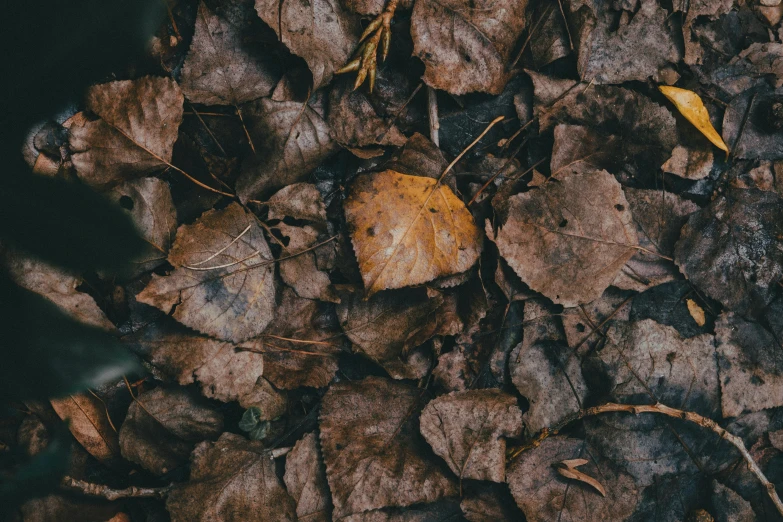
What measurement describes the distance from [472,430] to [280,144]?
155 centimetres

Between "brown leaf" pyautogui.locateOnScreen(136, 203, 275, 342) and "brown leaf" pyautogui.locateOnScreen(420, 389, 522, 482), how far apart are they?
897 millimetres

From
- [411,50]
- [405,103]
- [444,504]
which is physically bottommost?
[444,504]

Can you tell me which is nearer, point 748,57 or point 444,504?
point 444,504

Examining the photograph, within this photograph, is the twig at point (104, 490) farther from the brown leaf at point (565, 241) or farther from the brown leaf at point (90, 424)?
the brown leaf at point (565, 241)

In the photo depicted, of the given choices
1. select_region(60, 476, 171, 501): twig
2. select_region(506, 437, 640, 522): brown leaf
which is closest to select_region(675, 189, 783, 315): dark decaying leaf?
select_region(506, 437, 640, 522): brown leaf

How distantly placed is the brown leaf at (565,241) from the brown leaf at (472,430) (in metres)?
0.58

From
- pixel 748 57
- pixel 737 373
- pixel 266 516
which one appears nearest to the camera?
pixel 266 516

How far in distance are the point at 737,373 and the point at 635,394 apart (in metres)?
0.52

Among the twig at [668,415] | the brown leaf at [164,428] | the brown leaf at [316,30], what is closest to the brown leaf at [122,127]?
the brown leaf at [316,30]

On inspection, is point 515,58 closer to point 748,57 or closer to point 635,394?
point 748,57

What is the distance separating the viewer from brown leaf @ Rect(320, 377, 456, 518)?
7.61 feet

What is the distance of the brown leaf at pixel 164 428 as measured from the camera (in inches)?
95.8

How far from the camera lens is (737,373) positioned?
2.52m

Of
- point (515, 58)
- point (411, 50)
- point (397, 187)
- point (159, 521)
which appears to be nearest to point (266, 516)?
point (159, 521)
